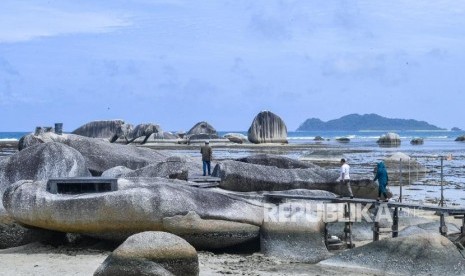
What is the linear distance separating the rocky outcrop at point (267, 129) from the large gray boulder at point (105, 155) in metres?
62.0

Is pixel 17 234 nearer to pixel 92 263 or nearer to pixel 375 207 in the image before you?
pixel 92 263

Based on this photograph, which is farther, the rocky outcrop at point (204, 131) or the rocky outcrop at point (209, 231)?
the rocky outcrop at point (204, 131)

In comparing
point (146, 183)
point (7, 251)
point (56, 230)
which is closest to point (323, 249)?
point (146, 183)

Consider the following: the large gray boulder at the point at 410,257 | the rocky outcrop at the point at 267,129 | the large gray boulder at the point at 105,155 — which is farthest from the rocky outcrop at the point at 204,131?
the large gray boulder at the point at 410,257

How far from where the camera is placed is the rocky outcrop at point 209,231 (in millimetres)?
16156

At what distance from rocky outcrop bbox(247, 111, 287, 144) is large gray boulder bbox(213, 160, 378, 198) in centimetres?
6460

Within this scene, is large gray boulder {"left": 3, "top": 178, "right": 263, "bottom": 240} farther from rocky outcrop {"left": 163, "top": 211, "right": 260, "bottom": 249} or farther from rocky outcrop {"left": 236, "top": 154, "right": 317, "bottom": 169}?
rocky outcrop {"left": 236, "top": 154, "right": 317, "bottom": 169}

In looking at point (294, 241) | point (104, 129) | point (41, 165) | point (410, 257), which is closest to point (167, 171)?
point (41, 165)

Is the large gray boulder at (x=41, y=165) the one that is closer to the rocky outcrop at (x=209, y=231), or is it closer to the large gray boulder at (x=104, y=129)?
the rocky outcrop at (x=209, y=231)

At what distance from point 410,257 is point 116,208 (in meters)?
5.79

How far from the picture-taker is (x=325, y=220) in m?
17.0

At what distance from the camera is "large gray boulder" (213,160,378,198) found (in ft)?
62.4

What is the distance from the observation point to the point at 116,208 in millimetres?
15969

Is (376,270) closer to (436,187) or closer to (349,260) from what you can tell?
(349,260)
